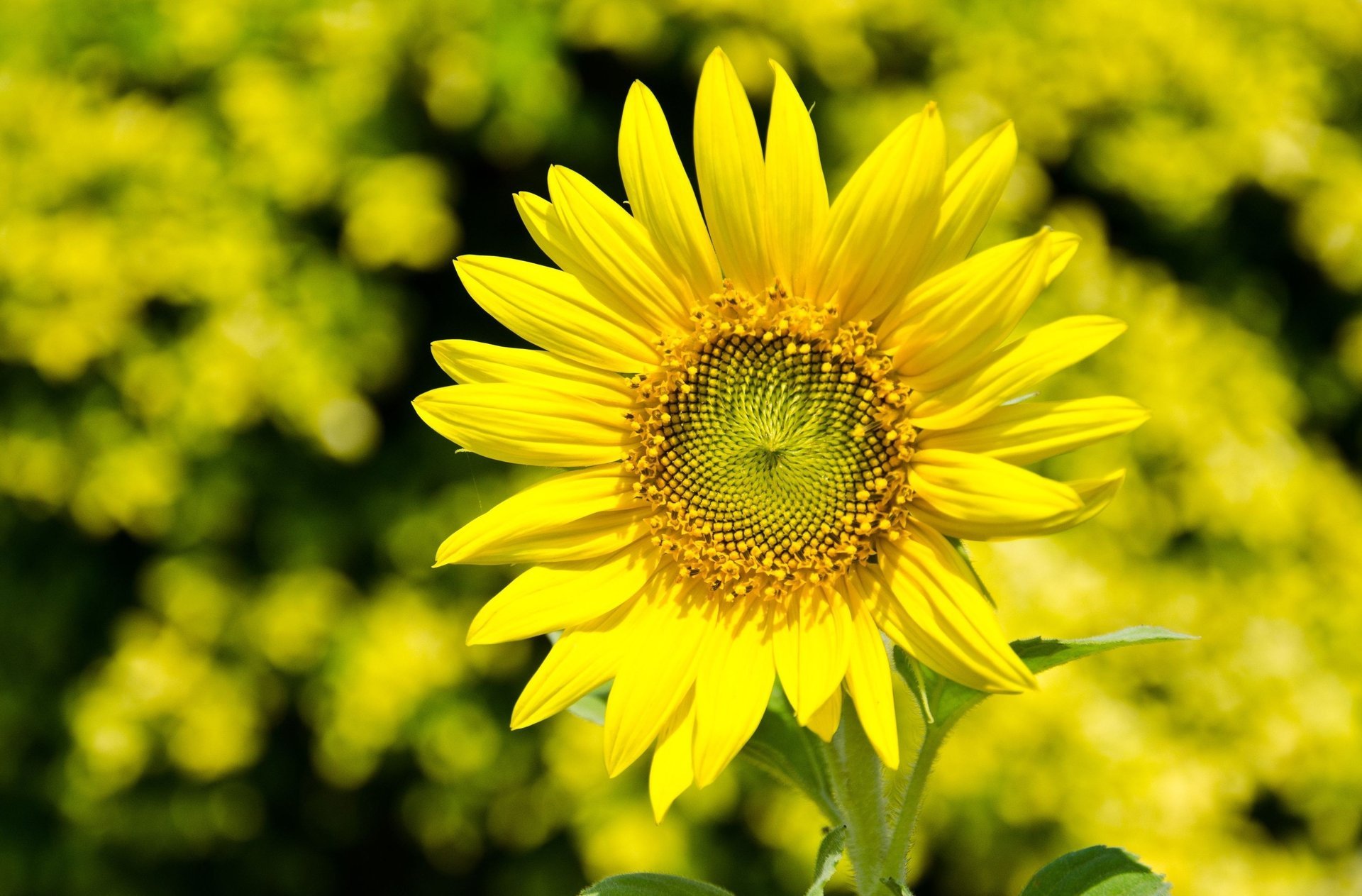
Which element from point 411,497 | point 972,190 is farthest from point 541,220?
point 411,497

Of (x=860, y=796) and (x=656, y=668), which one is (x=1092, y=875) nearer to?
(x=860, y=796)

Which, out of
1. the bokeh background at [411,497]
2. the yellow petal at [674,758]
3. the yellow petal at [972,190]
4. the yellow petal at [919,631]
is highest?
the yellow petal at [972,190]

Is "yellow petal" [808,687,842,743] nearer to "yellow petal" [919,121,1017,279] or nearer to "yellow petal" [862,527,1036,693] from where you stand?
"yellow petal" [862,527,1036,693]

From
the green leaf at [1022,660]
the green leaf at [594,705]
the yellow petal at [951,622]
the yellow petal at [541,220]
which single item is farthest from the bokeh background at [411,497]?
the yellow petal at [541,220]

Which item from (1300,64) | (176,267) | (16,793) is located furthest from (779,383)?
(1300,64)

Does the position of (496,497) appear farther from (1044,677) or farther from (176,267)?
(1044,677)

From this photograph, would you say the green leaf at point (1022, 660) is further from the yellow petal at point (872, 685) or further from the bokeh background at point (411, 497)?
the bokeh background at point (411, 497)
